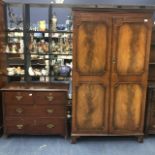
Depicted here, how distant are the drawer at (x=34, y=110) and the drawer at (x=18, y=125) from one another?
0.29 ft

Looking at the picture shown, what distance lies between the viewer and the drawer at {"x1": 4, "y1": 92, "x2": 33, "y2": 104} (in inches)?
125

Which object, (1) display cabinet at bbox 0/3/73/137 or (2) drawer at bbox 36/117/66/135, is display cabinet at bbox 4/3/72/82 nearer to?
(1) display cabinet at bbox 0/3/73/137

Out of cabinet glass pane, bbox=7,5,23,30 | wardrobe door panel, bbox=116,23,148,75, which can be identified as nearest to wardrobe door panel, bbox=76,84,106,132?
wardrobe door panel, bbox=116,23,148,75

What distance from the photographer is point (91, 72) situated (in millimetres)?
3008

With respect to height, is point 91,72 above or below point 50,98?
above

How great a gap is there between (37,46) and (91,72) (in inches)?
44.6

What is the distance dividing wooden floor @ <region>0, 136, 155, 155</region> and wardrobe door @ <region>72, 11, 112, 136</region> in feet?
0.61

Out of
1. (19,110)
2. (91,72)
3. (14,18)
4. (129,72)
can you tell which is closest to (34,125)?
(19,110)

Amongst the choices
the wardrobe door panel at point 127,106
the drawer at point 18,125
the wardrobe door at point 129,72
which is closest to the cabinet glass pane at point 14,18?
the drawer at point 18,125

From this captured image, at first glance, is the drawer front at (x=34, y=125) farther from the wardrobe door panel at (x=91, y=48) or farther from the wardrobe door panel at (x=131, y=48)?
the wardrobe door panel at (x=131, y=48)

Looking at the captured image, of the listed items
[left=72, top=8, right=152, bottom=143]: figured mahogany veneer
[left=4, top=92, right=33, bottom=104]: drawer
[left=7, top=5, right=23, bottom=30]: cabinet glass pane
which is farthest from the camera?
[left=7, top=5, right=23, bottom=30]: cabinet glass pane

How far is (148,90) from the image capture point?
10.5 ft

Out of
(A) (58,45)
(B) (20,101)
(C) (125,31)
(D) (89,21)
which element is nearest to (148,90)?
(C) (125,31)

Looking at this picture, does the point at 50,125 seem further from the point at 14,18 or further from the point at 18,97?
the point at 14,18
